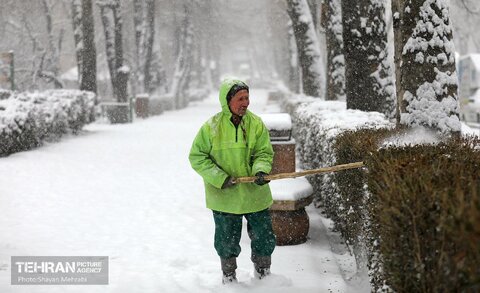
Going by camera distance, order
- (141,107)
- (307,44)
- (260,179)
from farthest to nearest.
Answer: (141,107) < (307,44) < (260,179)

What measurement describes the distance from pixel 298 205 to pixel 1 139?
807 centimetres

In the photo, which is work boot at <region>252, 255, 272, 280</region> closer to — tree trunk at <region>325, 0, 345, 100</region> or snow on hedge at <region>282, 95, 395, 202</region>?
snow on hedge at <region>282, 95, 395, 202</region>

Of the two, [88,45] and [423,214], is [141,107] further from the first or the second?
[423,214]

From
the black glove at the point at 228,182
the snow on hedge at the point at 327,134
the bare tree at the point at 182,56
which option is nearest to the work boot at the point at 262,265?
the black glove at the point at 228,182

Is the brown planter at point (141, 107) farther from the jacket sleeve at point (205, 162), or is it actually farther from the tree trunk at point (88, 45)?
the jacket sleeve at point (205, 162)

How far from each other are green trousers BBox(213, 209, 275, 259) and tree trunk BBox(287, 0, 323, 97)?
12.3 m

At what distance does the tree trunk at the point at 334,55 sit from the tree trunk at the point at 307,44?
3593 mm

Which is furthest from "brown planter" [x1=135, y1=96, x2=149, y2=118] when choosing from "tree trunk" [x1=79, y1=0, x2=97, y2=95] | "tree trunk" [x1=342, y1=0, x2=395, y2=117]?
"tree trunk" [x1=342, y1=0, x2=395, y2=117]

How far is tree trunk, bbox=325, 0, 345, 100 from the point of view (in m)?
12.6

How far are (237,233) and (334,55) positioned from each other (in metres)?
8.43

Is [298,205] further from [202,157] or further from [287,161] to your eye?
[202,157]

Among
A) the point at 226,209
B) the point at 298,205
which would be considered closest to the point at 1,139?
the point at 298,205

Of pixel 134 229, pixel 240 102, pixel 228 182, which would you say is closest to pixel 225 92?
pixel 240 102

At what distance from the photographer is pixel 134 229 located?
7270 mm
